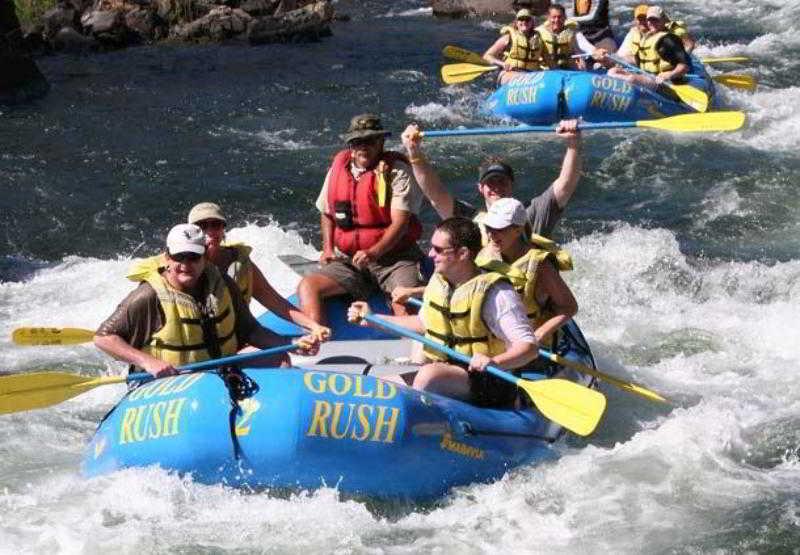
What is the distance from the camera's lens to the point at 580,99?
493 inches

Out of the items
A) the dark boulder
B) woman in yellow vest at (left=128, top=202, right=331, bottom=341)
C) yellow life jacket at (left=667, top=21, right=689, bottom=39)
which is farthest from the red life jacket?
the dark boulder

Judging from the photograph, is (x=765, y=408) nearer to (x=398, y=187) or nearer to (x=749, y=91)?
(x=398, y=187)

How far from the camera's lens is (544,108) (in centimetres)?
1270

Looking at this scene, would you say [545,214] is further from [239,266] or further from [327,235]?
[239,266]

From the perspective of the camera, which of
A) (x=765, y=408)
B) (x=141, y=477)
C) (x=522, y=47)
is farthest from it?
(x=522, y=47)

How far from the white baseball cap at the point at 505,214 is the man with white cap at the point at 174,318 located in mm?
949

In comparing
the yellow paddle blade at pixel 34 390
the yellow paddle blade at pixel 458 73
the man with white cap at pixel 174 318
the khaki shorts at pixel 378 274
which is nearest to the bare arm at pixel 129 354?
the man with white cap at pixel 174 318

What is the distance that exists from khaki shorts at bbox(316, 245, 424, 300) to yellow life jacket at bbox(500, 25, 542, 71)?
6.42 m

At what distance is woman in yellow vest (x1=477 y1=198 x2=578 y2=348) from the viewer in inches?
242

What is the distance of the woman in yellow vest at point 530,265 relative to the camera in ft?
20.2

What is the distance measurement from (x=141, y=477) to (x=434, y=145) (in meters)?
7.16

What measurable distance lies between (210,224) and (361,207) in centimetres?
127

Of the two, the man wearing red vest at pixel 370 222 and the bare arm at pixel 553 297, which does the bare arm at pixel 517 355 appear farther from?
the man wearing red vest at pixel 370 222

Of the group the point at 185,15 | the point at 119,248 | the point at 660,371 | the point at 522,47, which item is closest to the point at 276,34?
the point at 185,15
